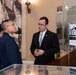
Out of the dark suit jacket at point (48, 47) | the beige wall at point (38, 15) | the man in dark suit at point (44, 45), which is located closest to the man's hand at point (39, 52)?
the man in dark suit at point (44, 45)

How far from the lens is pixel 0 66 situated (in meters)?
2.73

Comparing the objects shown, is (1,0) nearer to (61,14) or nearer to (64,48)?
(61,14)

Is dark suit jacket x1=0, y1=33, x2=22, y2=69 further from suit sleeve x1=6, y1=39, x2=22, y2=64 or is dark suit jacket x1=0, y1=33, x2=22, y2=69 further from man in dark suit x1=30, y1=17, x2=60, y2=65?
man in dark suit x1=30, y1=17, x2=60, y2=65

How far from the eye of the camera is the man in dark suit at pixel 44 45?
3.51 metres

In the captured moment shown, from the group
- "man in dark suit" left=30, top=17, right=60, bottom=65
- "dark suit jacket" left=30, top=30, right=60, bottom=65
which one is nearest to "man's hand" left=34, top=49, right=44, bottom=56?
"man in dark suit" left=30, top=17, right=60, bottom=65

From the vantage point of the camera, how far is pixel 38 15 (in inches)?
209

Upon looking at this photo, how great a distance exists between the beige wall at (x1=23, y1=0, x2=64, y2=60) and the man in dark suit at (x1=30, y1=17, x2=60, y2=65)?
1548mm

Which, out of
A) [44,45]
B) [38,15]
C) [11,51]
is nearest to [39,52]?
[44,45]

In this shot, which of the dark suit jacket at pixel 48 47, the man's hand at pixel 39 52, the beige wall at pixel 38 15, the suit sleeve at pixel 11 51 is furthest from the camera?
the beige wall at pixel 38 15

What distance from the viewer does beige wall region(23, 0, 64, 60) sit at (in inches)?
203

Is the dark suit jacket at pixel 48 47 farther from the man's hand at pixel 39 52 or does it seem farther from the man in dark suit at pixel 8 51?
the man in dark suit at pixel 8 51

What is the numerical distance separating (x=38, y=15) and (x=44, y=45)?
185cm

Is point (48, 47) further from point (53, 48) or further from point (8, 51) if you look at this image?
point (8, 51)

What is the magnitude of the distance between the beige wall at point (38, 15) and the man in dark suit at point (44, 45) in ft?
5.08
